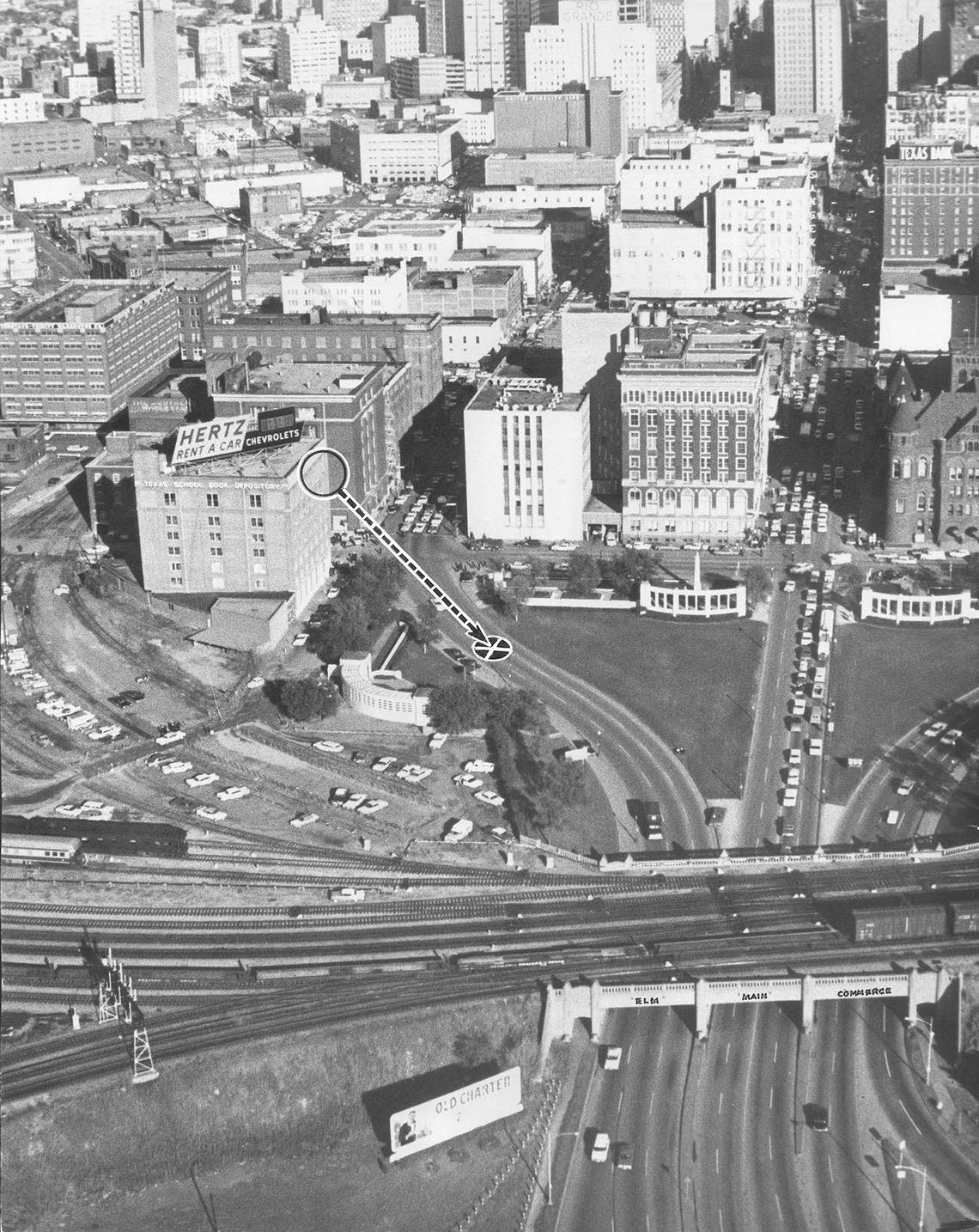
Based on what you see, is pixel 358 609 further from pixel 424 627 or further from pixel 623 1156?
pixel 623 1156

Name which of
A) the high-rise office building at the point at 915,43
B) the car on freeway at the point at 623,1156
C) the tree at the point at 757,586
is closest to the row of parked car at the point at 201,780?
→ the car on freeway at the point at 623,1156

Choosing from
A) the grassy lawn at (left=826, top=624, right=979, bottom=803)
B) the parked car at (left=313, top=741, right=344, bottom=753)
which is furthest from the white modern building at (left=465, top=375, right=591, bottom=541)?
the parked car at (left=313, top=741, right=344, bottom=753)

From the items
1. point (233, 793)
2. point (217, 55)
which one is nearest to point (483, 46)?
point (217, 55)

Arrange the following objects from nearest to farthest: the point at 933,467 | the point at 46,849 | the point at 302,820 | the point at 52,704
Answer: the point at 46,849 → the point at 302,820 → the point at 52,704 → the point at 933,467

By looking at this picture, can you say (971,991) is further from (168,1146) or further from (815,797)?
(168,1146)

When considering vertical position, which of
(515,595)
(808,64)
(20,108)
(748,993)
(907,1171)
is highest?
(808,64)

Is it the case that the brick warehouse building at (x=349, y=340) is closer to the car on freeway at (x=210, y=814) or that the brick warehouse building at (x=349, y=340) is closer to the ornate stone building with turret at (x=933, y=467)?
the ornate stone building with turret at (x=933, y=467)
